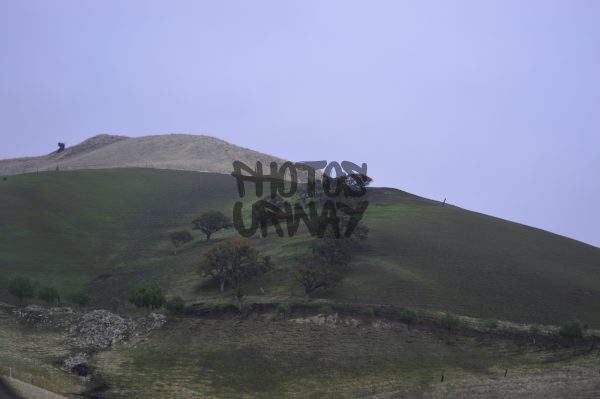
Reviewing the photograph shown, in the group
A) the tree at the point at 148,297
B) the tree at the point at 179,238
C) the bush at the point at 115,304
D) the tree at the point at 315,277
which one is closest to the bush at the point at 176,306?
the tree at the point at 148,297

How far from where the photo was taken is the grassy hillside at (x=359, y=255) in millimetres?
61781

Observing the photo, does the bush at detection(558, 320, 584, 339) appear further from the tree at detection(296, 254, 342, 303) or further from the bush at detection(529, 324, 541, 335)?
the tree at detection(296, 254, 342, 303)

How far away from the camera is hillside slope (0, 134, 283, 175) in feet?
526

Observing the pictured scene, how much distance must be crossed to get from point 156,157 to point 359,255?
107602 millimetres

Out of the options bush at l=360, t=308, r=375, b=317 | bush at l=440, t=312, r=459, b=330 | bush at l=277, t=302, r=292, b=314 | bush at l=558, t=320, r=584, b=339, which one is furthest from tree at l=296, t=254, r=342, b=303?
bush at l=558, t=320, r=584, b=339

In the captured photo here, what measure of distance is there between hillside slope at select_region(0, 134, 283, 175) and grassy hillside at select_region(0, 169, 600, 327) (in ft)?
133

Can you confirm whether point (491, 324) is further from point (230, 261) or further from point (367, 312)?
point (230, 261)

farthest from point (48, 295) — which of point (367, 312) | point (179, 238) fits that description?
point (367, 312)

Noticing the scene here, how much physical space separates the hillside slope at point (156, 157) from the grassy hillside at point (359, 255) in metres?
40.5

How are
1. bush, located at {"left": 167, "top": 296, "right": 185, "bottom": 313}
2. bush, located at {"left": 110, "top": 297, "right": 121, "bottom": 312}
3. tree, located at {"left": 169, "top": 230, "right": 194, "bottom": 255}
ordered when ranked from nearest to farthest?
bush, located at {"left": 167, "top": 296, "right": 185, "bottom": 313}, bush, located at {"left": 110, "top": 297, "right": 121, "bottom": 312}, tree, located at {"left": 169, "top": 230, "right": 194, "bottom": 255}

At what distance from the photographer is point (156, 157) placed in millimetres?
171250

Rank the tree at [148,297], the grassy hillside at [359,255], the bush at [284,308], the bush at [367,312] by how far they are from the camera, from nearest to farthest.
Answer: the bush at [367,312], the bush at [284,308], the tree at [148,297], the grassy hillside at [359,255]

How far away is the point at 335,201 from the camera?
90.7 meters

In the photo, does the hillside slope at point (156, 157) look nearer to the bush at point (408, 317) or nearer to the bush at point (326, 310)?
the bush at point (326, 310)
